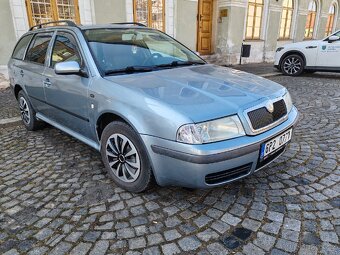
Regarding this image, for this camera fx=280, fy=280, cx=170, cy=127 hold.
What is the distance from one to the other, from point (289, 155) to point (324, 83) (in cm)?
564

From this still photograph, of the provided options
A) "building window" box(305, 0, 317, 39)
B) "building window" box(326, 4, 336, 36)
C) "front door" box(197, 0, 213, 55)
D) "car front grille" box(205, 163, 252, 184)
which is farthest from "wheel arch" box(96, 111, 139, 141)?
"building window" box(326, 4, 336, 36)

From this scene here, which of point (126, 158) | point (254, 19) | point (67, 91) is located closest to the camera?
point (126, 158)

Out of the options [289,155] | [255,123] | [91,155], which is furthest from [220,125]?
[91,155]

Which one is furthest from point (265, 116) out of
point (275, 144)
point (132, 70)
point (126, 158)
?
point (132, 70)

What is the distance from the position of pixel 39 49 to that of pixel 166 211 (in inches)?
118

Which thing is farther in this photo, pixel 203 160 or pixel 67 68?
pixel 67 68

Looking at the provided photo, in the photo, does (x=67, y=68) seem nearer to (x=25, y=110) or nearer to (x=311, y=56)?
(x=25, y=110)

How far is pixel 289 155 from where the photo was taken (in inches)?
136

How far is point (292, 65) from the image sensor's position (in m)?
9.18

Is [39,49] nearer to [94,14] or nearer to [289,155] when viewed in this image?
[289,155]

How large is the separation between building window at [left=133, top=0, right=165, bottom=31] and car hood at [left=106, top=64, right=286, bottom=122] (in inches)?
288

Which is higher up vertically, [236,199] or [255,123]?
[255,123]

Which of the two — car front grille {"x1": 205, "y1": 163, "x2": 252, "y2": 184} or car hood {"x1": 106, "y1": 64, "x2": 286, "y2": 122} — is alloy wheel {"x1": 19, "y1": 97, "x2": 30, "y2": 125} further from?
car front grille {"x1": 205, "y1": 163, "x2": 252, "y2": 184}

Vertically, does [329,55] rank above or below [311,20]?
below
